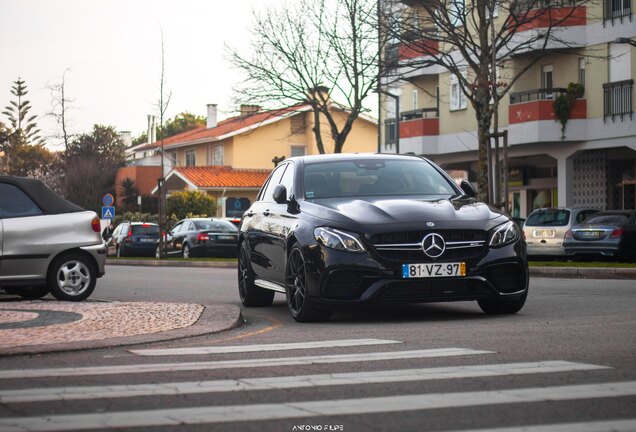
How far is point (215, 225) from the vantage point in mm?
40688

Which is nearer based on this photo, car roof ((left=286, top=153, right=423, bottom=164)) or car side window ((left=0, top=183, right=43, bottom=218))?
car roof ((left=286, top=153, right=423, bottom=164))

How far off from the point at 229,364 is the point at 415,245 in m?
3.41

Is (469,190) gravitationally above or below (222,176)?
below

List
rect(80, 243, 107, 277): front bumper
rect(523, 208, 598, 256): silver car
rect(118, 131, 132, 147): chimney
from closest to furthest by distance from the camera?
rect(80, 243, 107, 277): front bumper → rect(523, 208, 598, 256): silver car → rect(118, 131, 132, 147): chimney

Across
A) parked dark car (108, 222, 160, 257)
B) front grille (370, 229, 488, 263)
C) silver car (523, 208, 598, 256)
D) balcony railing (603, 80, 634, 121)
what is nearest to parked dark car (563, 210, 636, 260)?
silver car (523, 208, 598, 256)

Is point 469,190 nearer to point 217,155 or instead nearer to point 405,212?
point 405,212

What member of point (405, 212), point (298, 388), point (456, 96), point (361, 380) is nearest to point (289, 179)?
point (405, 212)

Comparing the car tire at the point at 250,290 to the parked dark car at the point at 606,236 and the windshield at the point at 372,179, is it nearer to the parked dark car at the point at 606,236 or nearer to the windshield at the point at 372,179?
the windshield at the point at 372,179

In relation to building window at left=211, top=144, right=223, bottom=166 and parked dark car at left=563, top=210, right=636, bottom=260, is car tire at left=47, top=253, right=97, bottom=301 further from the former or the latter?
building window at left=211, top=144, right=223, bottom=166

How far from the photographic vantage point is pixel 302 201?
1235 cm

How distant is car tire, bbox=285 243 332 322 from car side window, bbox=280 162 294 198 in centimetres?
105

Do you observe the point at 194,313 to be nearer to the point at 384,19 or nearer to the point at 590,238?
the point at 590,238

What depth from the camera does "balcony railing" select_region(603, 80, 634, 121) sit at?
131 feet

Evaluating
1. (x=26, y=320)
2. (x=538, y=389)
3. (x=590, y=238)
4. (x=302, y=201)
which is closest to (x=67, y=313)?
(x=26, y=320)
